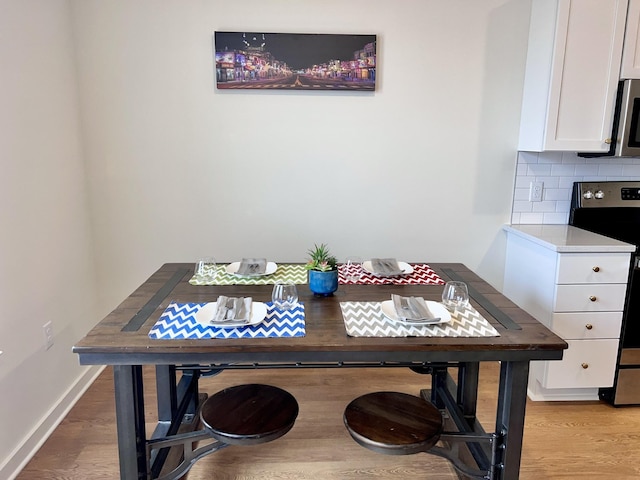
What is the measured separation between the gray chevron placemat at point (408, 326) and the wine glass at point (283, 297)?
0.65 feet

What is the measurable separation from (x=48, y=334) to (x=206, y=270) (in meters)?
0.95

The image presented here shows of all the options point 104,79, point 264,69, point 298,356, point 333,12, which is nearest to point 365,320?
point 298,356

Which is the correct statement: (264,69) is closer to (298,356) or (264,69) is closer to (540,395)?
(298,356)

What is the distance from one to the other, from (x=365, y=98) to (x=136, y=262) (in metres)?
1.76

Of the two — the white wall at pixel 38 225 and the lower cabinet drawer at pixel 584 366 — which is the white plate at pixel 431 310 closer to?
the lower cabinet drawer at pixel 584 366

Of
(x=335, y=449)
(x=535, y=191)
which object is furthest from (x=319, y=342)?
(x=535, y=191)

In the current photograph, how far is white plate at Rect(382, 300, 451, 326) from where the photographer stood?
1567mm

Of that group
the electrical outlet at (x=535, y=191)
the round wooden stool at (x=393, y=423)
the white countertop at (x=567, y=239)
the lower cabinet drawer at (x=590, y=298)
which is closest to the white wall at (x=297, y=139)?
the electrical outlet at (x=535, y=191)

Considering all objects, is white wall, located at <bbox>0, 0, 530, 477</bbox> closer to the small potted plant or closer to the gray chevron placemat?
the small potted plant

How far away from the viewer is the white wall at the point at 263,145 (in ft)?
8.67

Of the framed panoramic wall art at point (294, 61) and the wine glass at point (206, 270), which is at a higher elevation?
the framed panoramic wall art at point (294, 61)

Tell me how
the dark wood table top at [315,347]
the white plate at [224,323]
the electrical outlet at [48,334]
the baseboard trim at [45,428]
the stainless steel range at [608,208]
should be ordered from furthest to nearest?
the stainless steel range at [608,208]
the electrical outlet at [48,334]
the baseboard trim at [45,428]
the white plate at [224,323]
the dark wood table top at [315,347]

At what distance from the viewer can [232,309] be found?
1.66m

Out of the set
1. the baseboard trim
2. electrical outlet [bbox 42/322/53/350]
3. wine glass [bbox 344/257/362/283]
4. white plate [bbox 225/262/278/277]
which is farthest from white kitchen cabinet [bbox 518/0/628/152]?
the baseboard trim
